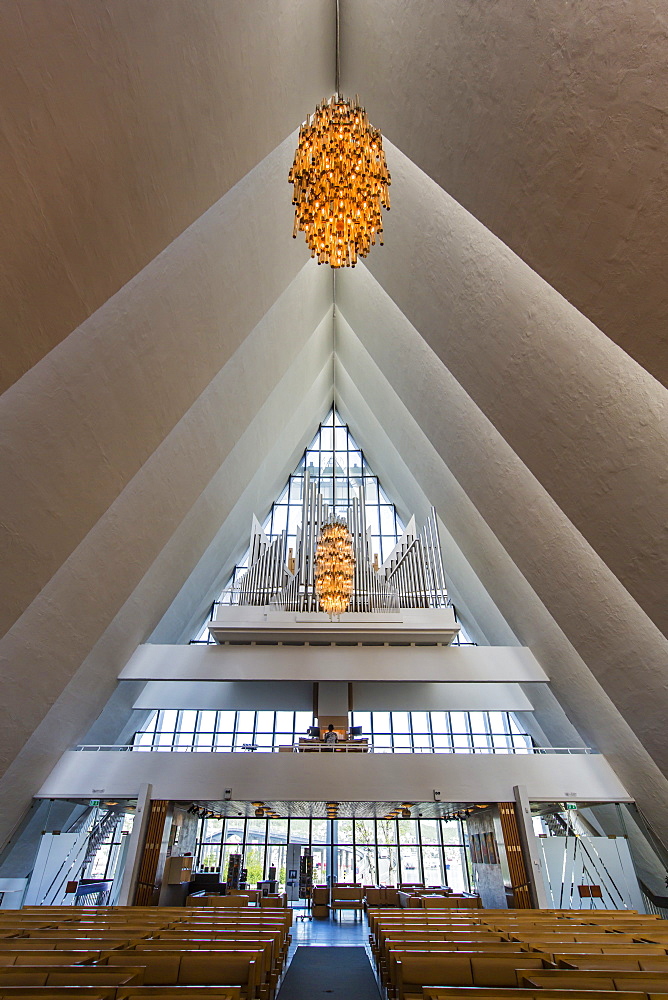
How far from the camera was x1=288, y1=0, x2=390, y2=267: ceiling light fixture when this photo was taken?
3791 mm

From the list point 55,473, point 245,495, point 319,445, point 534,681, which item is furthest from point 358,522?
point 55,473

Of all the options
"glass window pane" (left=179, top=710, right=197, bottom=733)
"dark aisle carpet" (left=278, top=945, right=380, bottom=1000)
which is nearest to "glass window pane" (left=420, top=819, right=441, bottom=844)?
"glass window pane" (left=179, top=710, right=197, bottom=733)

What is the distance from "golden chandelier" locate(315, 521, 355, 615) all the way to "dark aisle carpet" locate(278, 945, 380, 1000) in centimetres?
507

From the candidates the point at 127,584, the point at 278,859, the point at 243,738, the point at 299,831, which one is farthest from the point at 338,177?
the point at 278,859

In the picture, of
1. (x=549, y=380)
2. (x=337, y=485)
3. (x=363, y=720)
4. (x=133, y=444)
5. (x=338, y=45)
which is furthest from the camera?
(x=337, y=485)

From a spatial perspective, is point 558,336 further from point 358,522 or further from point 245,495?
point 245,495

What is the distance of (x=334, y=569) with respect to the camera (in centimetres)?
995

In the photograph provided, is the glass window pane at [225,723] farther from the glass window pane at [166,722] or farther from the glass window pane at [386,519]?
the glass window pane at [386,519]

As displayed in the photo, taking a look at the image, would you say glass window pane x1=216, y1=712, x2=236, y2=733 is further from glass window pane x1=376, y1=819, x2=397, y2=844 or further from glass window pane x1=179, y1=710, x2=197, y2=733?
glass window pane x1=376, y1=819, x2=397, y2=844

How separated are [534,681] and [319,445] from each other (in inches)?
461

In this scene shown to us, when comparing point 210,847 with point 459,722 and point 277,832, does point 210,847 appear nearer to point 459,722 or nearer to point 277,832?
point 277,832

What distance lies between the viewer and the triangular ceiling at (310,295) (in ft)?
11.5

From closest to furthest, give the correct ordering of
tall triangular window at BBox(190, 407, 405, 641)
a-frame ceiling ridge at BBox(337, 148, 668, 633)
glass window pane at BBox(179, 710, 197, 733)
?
a-frame ceiling ridge at BBox(337, 148, 668, 633) < glass window pane at BBox(179, 710, 197, 733) < tall triangular window at BBox(190, 407, 405, 641)

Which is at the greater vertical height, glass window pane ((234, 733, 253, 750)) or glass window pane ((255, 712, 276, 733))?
glass window pane ((255, 712, 276, 733))
